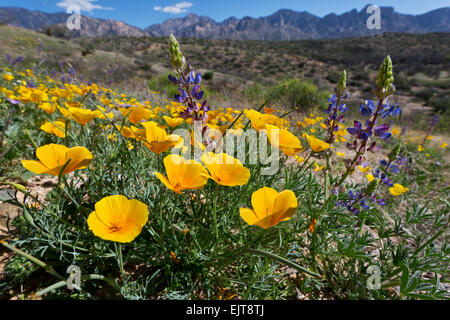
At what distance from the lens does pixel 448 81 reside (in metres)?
19.2

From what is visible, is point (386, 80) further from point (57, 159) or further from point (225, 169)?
point (57, 159)

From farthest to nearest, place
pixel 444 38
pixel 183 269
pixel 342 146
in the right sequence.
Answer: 1. pixel 444 38
2. pixel 342 146
3. pixel 183 269

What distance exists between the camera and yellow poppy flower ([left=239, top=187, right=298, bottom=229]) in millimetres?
808

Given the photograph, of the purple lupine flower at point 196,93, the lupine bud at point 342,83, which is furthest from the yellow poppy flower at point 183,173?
the lupine bud at point 342,83

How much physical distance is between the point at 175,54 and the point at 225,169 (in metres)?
0.81

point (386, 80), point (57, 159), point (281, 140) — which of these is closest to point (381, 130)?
point (386, 80)

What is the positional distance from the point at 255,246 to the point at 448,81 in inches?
1050

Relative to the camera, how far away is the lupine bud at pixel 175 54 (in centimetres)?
131

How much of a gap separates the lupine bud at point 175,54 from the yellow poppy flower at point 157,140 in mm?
450

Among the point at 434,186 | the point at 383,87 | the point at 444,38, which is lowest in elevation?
Result: the point at 434,186

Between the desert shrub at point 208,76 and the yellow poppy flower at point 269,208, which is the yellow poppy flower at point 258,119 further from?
the desert shrub at point 208,76
